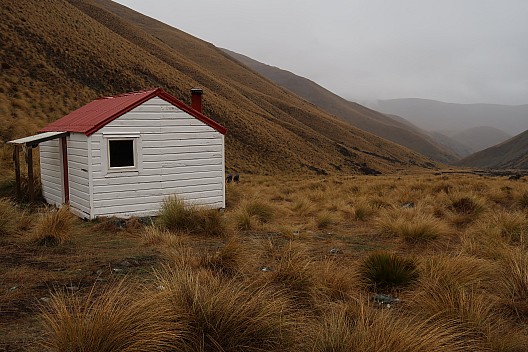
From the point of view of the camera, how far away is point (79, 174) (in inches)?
451

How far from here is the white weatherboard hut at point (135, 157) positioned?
11.1 meters

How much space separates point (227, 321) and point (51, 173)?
1187 cm

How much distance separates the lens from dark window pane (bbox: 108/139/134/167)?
11.4 metres

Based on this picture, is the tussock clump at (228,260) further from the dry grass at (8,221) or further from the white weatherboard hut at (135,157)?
the white weatherboard hut at (135,157)

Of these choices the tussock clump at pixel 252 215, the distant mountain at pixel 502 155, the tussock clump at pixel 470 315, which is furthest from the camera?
the distant mountain at pixel 502 155

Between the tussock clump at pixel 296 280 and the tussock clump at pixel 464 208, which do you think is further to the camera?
the tussock clump at pixel 464 208

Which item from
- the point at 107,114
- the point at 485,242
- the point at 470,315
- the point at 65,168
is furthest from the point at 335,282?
the point at 65,168

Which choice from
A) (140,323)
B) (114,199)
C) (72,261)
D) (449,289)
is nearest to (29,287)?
(72,261)

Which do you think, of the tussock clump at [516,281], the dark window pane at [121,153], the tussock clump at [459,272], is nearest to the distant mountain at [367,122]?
the dark window pane at [121,153]

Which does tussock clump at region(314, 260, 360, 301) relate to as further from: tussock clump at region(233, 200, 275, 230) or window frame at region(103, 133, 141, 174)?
window frame at region(103, 133, 141, 174)

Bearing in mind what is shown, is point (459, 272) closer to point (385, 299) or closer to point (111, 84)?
point (385, 299)

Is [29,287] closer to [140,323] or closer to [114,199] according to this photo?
[140,323]

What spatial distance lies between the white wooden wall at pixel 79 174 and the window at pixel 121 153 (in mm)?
652

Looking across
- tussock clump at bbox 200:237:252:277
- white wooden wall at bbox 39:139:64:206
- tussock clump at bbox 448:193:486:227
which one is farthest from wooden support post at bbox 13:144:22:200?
tussock clump at bbox 448:193:486:227
